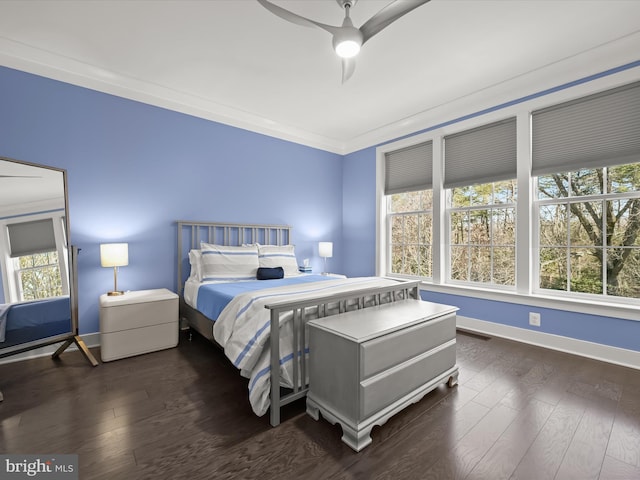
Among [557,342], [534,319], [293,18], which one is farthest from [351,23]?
[557,342]

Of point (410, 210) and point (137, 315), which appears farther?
point (410, 210)

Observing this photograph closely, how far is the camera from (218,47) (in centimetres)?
258

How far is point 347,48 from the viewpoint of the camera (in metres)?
1.96

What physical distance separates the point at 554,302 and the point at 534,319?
0.27 meters

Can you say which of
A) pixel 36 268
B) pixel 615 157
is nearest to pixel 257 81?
pixel 36 268

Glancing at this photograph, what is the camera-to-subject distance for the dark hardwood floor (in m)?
1.41

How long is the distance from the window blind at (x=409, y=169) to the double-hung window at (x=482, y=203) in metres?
0.26

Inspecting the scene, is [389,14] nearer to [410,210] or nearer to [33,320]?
[410,210]

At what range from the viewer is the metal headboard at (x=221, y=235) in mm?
3492

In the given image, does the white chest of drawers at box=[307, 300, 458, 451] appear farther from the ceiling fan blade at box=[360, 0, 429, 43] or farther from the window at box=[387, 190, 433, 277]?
the window at box=[387, 190, 433, 277]

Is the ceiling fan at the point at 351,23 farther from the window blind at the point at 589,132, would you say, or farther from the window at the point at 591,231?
the window at the point at 591,231

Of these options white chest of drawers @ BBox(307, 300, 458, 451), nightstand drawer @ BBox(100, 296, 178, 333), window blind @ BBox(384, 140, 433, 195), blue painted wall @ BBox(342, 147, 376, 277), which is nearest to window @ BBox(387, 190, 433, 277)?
window blind @ BBox(384, 140, 433, 195)

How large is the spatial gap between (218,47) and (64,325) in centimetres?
283

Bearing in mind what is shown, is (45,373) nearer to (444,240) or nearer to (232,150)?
(232,150)
